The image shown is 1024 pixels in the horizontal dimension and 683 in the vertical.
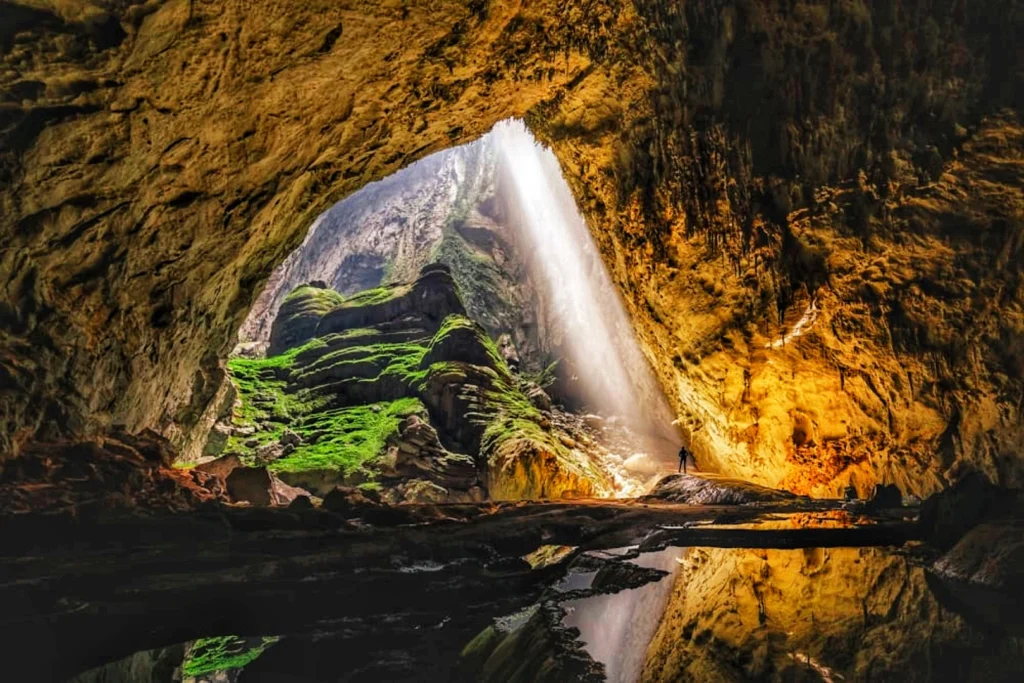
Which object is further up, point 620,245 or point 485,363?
point 620,245

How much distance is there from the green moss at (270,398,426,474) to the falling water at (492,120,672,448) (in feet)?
40.5

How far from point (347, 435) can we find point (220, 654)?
75.0ft

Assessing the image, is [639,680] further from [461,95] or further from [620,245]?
[620,245]

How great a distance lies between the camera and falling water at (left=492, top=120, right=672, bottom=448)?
106 ft

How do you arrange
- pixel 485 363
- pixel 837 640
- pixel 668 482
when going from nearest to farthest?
1. pixel 837 640
2. pixel 668 482
3. pixel 485 363

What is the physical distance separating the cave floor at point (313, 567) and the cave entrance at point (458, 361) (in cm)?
758

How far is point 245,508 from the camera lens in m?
7.86

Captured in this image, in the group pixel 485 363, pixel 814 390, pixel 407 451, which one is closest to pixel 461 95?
pixel 814 390

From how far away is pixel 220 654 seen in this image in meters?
4.25

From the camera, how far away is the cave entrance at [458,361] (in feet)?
80.1

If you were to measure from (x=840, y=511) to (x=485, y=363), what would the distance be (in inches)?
880

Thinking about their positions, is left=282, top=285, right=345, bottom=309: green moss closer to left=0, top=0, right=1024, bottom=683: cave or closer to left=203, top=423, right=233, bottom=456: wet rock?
left=203, top=423, right=233, bottom=456: wet rock

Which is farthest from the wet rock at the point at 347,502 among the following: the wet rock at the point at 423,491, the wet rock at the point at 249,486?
the wet rock at the point at 423,491

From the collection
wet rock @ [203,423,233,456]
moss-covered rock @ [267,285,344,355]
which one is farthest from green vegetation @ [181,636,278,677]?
moss-covered rock @ [267,285,344,355]
